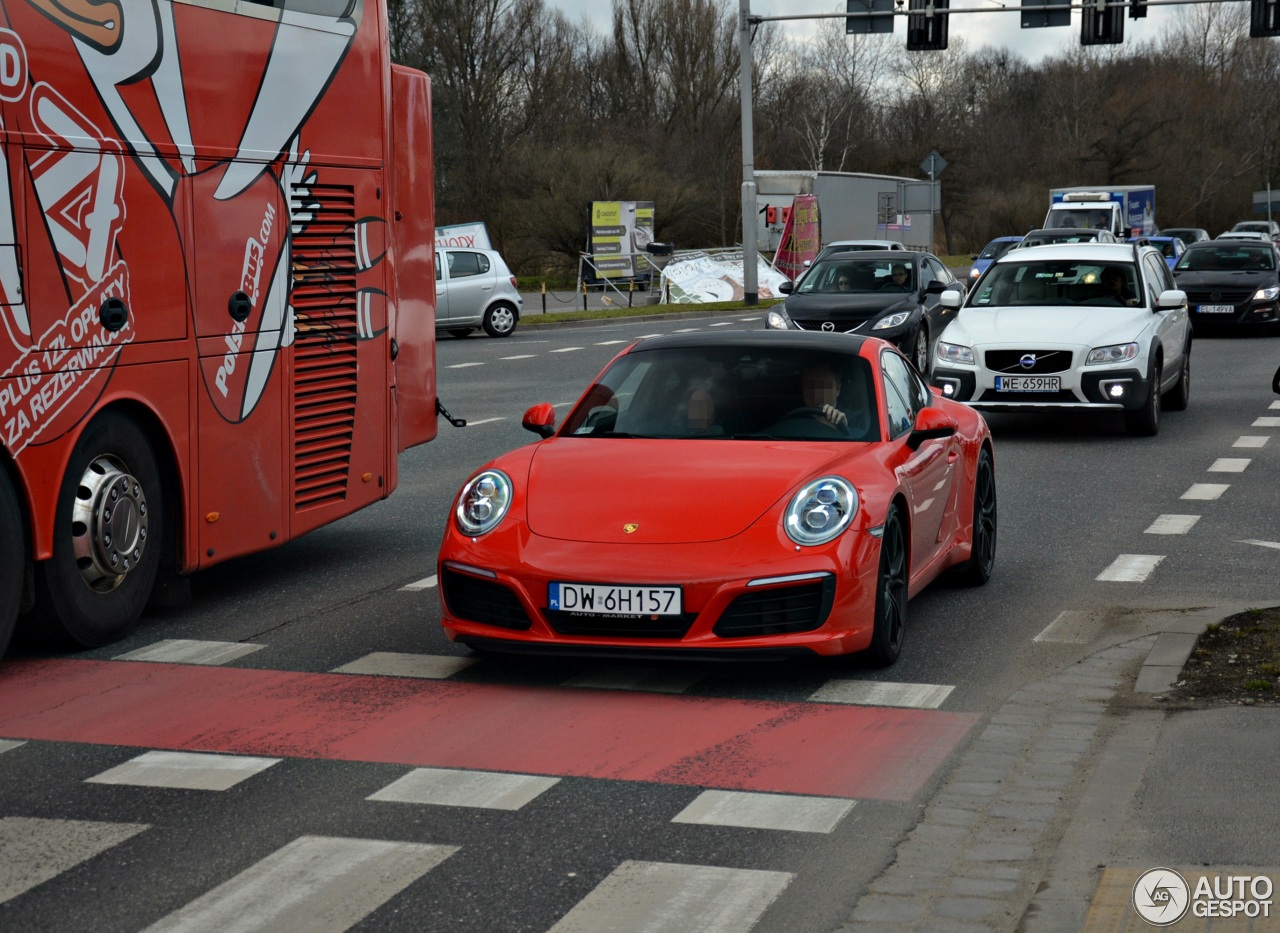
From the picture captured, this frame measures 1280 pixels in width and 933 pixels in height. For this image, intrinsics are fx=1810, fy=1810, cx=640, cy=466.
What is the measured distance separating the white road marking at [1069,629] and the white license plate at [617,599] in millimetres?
2044

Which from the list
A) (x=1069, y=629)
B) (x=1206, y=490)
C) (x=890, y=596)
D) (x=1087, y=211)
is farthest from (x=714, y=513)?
(x=1087, y=211)

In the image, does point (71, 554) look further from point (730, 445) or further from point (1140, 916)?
point (1140, 916)

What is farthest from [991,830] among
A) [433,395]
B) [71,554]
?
[433,395]

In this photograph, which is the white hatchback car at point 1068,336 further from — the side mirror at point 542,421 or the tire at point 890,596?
the tire at point 890,596

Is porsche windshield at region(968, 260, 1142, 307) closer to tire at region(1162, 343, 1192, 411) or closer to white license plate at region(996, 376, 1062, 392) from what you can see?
white license plate at region(996, 376, 1062, 392)

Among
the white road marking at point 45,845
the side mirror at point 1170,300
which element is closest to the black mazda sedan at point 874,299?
the side mirror at point 1170,300

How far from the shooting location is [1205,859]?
4.68 metres

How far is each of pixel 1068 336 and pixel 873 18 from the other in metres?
19.1

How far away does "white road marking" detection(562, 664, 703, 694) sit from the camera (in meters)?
7.02

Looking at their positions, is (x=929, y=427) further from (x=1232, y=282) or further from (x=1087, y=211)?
(x=1087, y=211)

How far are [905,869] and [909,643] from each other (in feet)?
10.3

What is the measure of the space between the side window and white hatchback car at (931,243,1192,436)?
23.8ft

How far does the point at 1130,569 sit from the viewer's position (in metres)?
9.67

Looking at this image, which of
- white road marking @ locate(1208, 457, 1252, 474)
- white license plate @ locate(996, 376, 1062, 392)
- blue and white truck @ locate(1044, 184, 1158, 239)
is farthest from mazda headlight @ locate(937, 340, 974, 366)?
blue and white truck @ locate(1044, 184, 1158, 239)
